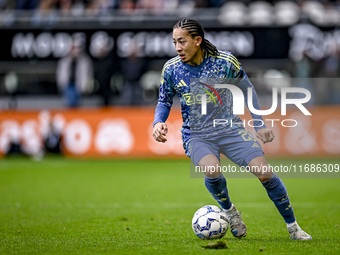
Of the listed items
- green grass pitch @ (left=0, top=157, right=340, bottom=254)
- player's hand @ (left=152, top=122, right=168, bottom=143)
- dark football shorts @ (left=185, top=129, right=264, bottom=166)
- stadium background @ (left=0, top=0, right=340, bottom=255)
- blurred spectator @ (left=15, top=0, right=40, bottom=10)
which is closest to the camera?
green grass pitch @ (left=0, top=157, right=340, bottom=254)

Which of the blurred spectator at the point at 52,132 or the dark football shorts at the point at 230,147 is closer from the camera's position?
the dark football shorts at the point at 230,147

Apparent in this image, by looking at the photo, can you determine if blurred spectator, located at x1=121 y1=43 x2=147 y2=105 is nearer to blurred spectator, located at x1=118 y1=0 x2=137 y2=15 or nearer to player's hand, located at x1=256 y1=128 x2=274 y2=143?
blurred spectator, located at x1=118 y1=0 x2=137 y2=15

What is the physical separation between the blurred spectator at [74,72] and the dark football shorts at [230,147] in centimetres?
1134

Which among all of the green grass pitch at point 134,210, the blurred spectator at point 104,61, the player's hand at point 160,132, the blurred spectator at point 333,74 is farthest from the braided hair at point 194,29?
the blurred spectator at point 104,61

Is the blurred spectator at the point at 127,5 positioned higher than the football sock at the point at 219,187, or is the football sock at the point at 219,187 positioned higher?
the blurred spectator at the point at 127,5

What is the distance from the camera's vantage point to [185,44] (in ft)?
20.1

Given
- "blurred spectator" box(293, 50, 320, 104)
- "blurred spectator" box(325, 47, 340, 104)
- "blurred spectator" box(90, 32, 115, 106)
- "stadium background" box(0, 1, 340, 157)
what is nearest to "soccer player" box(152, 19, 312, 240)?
"stadium background" box(0, 1, 340, 157)

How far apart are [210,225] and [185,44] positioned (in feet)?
6.11

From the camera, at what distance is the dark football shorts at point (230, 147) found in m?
6.04

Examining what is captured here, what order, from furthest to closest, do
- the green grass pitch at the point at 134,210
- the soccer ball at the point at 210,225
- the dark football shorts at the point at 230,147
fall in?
the soccer ball at the point at 210,225
the dark football shorts at the point at 230,147
the green grass pitch at the point at 134,210

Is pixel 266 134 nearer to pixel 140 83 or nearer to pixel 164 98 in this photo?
pixel 164 98

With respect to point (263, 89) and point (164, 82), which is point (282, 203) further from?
point (263, 89)

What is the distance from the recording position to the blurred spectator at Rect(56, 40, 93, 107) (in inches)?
677

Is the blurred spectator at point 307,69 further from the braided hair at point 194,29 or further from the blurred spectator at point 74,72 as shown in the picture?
the braided hair at point 194,29
